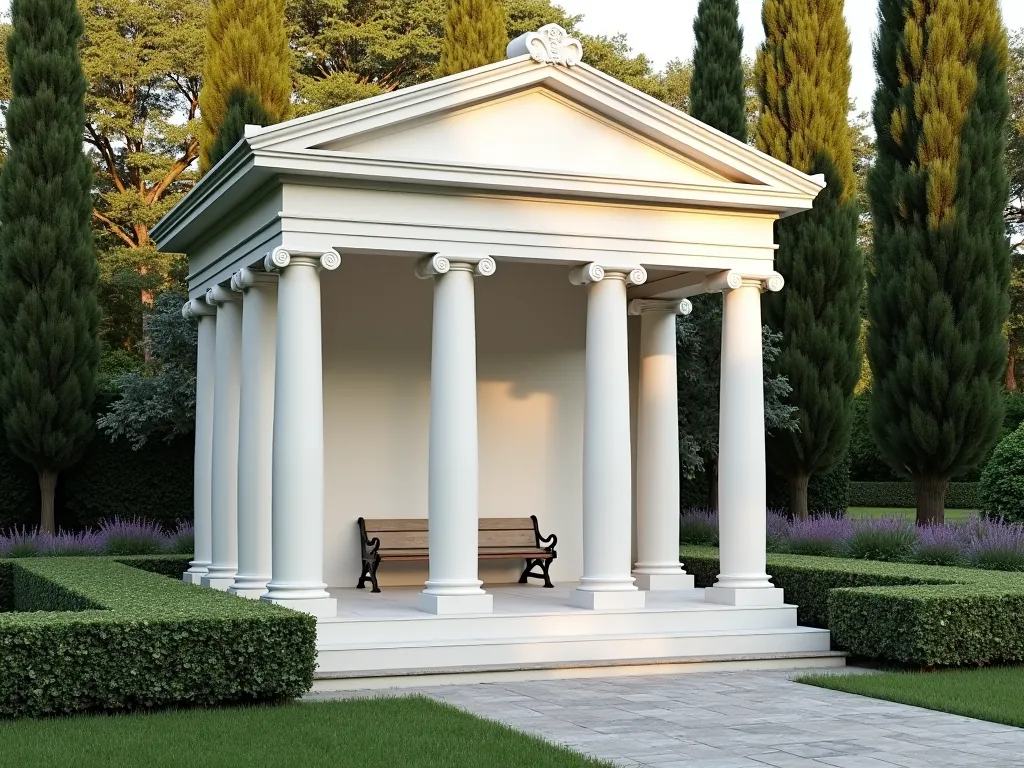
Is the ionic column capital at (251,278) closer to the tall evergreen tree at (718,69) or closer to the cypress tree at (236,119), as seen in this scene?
the cypress tree at (236,119)

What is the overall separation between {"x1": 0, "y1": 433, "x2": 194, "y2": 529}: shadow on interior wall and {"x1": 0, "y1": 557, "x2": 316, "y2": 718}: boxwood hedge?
1132 cm

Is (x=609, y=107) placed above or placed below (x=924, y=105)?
below

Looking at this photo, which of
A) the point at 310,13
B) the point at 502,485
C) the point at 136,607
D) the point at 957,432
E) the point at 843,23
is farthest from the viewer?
the point at 310,13

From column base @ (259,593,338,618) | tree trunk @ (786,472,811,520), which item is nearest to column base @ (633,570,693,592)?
column base @ (259,593,338,618)

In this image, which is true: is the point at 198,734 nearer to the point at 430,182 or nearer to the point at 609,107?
the point at 430,182

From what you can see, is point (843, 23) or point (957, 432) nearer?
point (957, 432)

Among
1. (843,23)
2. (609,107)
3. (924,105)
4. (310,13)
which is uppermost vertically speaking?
(310,13)

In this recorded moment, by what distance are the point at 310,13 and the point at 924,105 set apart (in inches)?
874

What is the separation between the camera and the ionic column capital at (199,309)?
16609mm

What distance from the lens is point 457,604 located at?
12891 mm

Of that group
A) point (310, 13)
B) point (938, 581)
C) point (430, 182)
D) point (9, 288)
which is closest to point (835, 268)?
point (938, 581)

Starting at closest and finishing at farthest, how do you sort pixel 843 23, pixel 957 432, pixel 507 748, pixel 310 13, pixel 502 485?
pixel 507 748 → pixel 502 485 → pixel 957 432 → pixel 843 23 → pixel 310 13

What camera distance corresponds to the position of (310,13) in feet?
124

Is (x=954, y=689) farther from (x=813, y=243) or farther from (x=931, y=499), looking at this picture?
(x=813, y=243)
